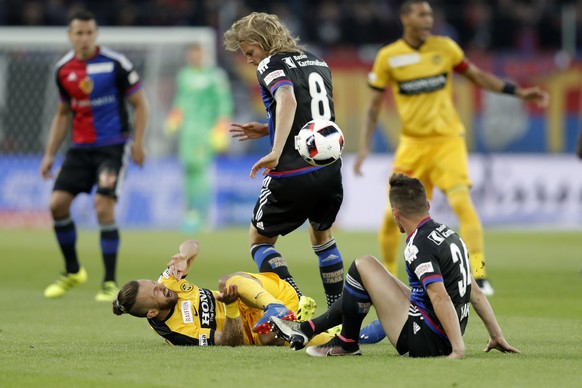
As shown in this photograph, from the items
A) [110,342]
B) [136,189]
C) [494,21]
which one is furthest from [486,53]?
[110,342]

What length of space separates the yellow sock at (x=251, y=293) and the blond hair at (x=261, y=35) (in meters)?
1.59

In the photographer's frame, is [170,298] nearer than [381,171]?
Yes

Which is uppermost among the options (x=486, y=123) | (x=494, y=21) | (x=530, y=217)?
(x=494, y=21)

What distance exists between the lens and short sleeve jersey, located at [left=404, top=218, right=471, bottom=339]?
20.3 ft

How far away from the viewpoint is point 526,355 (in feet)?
21.7

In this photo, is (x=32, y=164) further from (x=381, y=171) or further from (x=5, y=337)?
(x=5, y=337)

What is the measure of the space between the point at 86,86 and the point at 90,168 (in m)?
0.77

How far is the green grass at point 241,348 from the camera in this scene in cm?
578

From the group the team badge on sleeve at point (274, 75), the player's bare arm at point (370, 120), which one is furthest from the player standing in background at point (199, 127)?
the team badge on sleeve at point (274, 75)

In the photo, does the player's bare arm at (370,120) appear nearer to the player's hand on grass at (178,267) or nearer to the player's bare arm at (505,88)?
the player's bare arm at (505,88)

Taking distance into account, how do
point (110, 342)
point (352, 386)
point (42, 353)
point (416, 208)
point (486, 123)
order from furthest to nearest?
point (486, 123), point (110, 342), point (42, 353), point (416, 208), point (352, 386)

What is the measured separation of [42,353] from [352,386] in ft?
7.33

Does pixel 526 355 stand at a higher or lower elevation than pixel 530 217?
higher

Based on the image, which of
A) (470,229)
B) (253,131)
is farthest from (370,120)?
(253,131)
